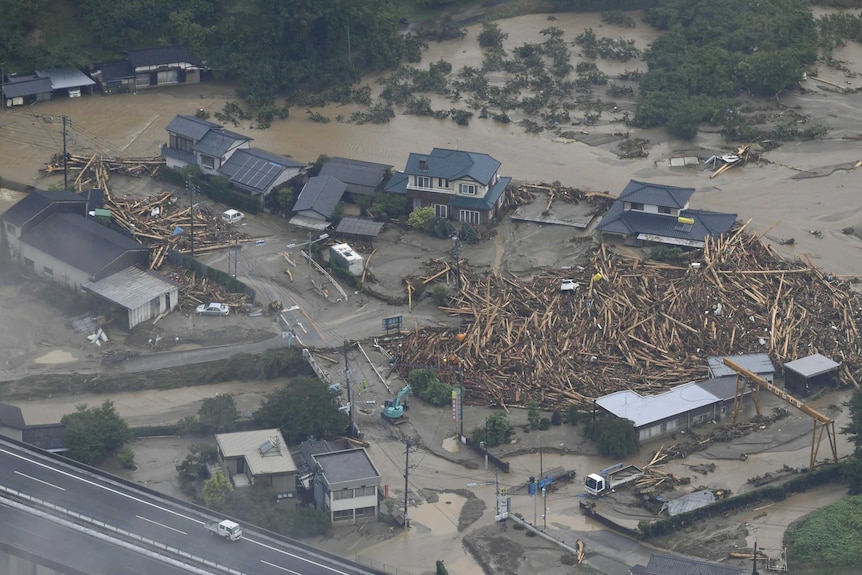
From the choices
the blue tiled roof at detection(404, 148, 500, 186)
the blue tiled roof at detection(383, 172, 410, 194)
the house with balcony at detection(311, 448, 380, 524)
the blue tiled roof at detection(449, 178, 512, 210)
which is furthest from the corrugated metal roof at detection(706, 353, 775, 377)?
the blue tiled roof at detection(383, 172, 410, 194)

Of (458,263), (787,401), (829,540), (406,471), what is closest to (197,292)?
(458,263)

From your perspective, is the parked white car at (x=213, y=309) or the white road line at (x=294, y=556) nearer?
the white road line at (x=294, y=556)

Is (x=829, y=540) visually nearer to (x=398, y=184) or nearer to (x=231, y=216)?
(x=398, y=184)

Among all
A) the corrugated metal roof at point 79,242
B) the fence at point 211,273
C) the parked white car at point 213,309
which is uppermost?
the corrugated metal roof at point 79,242

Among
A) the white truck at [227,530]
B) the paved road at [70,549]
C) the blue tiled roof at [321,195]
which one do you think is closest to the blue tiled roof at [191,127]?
the blue tiled roof at [321,195]

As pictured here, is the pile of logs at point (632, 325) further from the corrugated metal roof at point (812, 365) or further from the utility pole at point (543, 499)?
the utility pole at point (543, 499)
